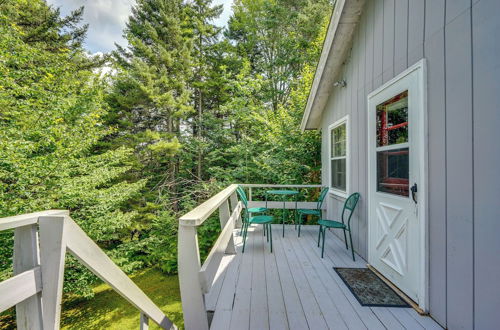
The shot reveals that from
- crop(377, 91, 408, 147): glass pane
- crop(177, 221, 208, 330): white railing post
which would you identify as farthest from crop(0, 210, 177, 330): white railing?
crop(377, 91, 408, 147): glass pane

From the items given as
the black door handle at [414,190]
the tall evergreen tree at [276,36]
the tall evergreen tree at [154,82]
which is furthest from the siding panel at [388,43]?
the tall evergreen tree at [276,36]

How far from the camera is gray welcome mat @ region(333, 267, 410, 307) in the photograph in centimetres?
213

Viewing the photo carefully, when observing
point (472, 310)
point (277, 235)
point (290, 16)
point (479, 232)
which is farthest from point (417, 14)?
point (290, 16)

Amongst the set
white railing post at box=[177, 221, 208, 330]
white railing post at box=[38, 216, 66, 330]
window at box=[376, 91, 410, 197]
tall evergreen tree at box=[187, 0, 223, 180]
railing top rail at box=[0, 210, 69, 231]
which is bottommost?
white railing post at box=[177, 221, 208, 330]

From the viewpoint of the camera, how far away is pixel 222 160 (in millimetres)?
9594

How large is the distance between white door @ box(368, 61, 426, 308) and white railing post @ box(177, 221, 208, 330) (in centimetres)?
194

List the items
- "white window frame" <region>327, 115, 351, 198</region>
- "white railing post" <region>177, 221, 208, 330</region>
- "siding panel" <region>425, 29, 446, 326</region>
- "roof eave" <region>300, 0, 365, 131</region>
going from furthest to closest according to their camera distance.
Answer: "white window frame" <region>327, 115, 351, 198</region> → "roof eave" <region>300, 0, 365, 131</region> → "siding panel" <region>425, 29, 446, 326</region> → "white railing post" <region>177, 221, 208, 330</region>

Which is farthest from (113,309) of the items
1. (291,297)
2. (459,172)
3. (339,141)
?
(459,172)

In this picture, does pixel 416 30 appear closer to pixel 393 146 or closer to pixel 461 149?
pixel 393 146

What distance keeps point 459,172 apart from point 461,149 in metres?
0.17

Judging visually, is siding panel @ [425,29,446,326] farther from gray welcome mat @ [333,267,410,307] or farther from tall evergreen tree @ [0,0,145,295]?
tall evergreen tree @ [0,0,145,295]

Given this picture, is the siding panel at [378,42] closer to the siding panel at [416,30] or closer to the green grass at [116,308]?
the siding panel at [416,30]

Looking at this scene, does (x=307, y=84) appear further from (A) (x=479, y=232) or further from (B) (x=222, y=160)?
(A) (x=479, y=232)

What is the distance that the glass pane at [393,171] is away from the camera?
7.55 feet
